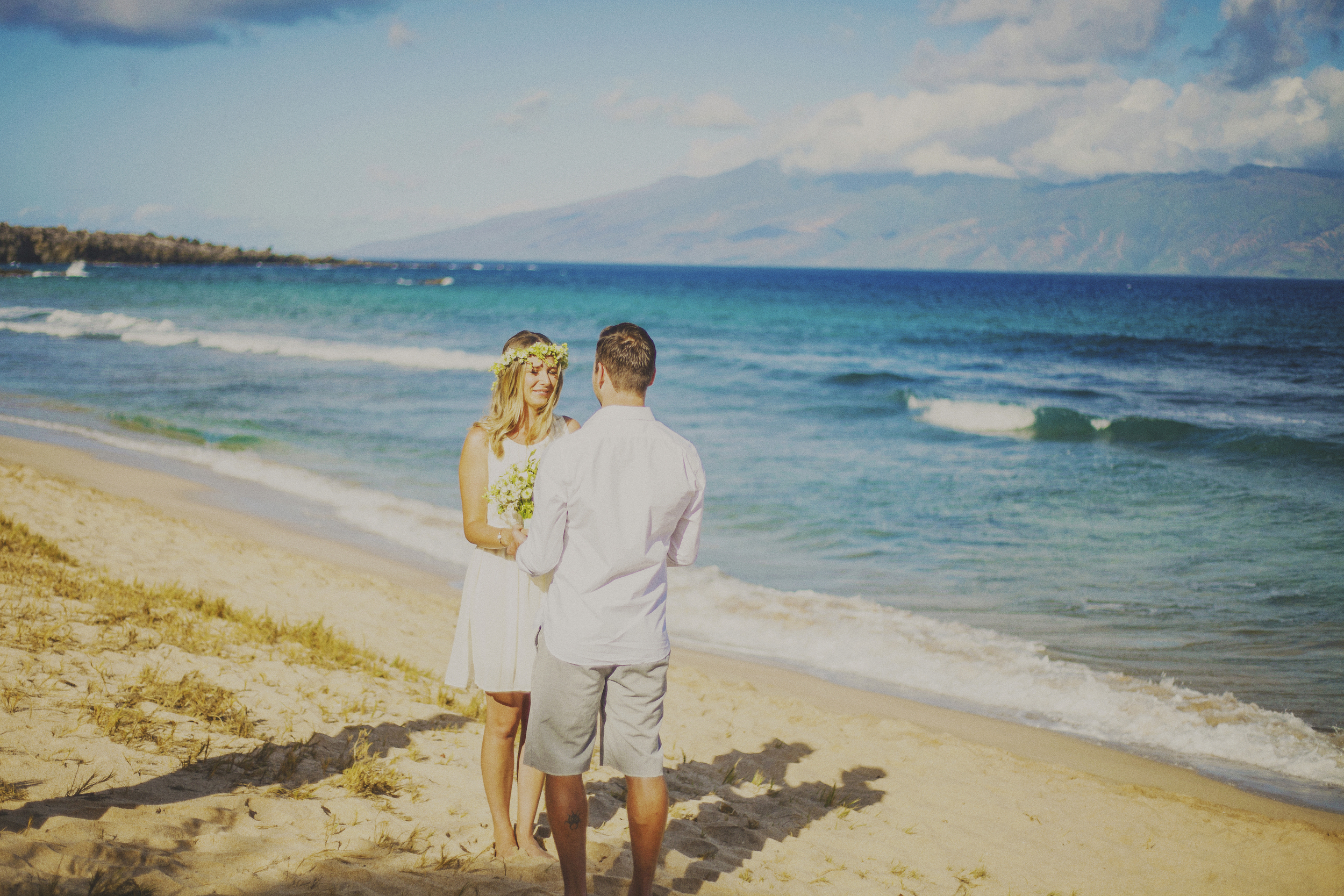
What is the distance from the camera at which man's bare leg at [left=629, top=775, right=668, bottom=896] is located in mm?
2811

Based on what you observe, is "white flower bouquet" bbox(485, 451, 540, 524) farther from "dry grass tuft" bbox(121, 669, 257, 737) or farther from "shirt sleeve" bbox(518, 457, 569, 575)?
"dry grass tuft" bbox(121, 669, 257, 737)

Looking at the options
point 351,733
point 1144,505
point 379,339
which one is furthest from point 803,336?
point 351,733

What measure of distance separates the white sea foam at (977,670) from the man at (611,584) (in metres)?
4.65

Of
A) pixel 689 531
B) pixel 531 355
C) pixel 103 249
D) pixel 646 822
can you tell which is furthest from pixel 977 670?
pixel 103 249

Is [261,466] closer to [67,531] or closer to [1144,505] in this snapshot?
[67,531]

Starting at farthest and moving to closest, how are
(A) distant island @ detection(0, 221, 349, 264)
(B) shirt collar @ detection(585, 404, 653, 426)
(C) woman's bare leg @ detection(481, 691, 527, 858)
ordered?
(A) distant island @ detection(0, 221, 349, 264)
(C) woman's bare leg @ detection(481, 691, 527, 858)
(B) shirt collar @ detection(585, 404, 653, 426)

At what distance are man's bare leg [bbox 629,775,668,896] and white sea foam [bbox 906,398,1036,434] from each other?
17.9 m

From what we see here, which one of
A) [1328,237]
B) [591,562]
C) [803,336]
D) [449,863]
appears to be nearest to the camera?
[591,562]

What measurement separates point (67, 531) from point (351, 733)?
5784 mm

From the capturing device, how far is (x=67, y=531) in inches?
328

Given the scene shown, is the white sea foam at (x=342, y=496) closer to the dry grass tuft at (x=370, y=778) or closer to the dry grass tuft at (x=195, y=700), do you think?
the dry grass tuft at (x=195, y=700)

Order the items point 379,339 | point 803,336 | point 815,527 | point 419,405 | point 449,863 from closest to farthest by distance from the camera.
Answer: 1. point 449,863
2. point 815,527
3. point 419,405
4. point 379,339
5. point 803,336

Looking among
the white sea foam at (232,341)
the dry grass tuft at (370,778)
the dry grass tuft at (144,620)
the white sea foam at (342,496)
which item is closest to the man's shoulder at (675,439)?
the dry grass tuft at (370,778)

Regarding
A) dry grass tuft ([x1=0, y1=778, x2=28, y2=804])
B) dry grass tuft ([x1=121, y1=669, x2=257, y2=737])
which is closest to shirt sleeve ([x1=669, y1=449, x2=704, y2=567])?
dry grass tuft ([x1=0, y1=778, x2=28, y2=804])
